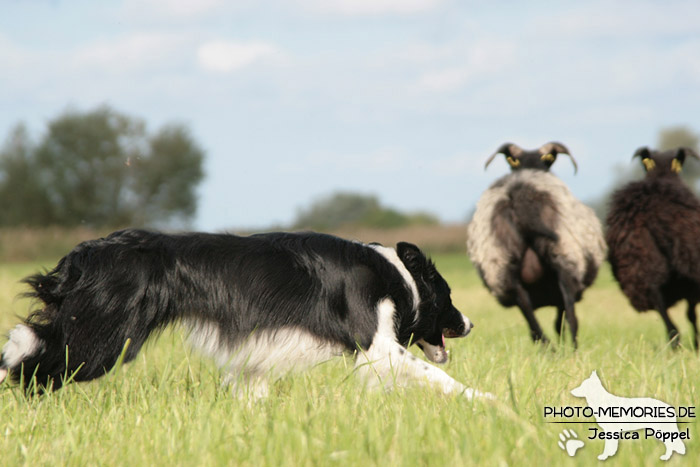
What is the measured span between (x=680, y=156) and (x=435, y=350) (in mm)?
4072

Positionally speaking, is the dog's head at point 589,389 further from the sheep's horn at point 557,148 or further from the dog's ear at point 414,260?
the sheep's horn at point 557,148

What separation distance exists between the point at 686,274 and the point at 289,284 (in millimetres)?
4228

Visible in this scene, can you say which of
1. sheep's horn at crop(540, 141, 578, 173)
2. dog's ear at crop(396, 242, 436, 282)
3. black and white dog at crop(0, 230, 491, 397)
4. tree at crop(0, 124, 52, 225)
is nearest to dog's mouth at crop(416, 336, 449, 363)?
black and white dog at crop(0, 230, 491, 397)

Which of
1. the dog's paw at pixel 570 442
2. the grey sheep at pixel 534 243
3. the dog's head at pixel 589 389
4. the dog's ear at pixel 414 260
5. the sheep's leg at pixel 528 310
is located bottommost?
the sheep's leg at pixel 528 310

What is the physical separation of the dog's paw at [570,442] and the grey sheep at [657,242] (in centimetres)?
387

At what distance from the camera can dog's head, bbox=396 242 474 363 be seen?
418cm

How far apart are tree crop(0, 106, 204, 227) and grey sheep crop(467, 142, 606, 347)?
37962 millimetres

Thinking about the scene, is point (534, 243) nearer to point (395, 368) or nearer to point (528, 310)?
point (528, 310)

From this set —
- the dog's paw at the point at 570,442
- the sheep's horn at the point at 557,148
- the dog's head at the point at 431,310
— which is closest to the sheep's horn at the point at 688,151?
the sheep's horn at the point at 557,148

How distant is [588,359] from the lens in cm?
528

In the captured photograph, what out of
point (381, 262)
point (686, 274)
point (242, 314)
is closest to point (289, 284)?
point (242, 314)

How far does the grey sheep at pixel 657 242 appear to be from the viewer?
629cm

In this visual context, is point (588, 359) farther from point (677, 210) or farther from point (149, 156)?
point (149, 156)

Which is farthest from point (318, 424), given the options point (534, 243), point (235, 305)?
point (534, 243)
